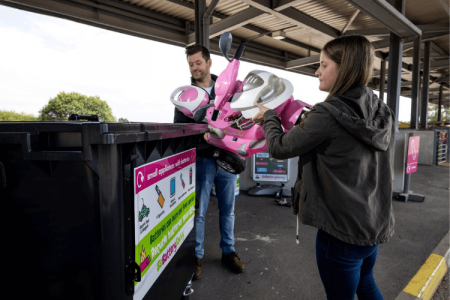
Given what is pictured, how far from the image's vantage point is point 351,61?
1.11 m

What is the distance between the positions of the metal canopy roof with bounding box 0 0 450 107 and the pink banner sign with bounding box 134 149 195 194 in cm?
333

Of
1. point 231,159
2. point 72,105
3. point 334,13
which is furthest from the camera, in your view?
point 72,105

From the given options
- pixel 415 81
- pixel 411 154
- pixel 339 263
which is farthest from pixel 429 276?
pixel 415 81

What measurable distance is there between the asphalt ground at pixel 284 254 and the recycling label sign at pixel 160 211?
810mm

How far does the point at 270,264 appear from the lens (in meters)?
2.51

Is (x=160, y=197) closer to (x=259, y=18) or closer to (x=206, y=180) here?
(x=206, y=180)

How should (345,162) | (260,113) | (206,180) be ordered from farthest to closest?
1. (206,180)
2. (260,113)
3. (345,162)

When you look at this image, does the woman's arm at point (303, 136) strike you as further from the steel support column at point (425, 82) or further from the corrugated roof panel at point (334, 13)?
the steel support column at point (425, 82)

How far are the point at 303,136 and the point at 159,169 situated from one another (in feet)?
2.26

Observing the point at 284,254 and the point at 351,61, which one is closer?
the point at 351,61

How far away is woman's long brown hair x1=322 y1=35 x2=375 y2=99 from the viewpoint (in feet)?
3.65

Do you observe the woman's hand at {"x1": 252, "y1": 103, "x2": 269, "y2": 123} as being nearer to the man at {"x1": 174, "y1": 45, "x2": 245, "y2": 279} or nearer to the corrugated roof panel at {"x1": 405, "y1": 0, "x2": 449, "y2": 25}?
the man at {"x1": 174, "y1": 45, "x2": 245, "y2": 279}

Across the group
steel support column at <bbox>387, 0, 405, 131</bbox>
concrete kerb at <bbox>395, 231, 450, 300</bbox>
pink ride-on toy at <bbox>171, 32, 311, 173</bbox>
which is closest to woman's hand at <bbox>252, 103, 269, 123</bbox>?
pink ride-on toy at <bbox>171, 32, 311, 173</bbox>

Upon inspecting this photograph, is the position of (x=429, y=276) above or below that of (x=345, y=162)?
below
